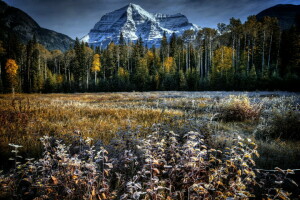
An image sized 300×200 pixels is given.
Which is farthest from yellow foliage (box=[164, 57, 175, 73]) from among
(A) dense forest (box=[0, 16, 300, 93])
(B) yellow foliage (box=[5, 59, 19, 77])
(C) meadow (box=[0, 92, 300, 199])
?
(B) yellow foliage (box=[5, 59, 19, 77])

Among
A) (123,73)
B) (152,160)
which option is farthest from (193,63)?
(152,160)

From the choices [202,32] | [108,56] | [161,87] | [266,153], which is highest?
[202,32]

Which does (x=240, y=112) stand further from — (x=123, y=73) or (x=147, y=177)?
(x=123, y=73)

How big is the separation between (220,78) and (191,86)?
6.58m

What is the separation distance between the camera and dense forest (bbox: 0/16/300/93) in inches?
1170

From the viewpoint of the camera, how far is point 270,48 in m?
34.5

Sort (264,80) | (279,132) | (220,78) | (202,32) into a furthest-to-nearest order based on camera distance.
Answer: (202,32) < (220,78) < (264,80) < (279,132)

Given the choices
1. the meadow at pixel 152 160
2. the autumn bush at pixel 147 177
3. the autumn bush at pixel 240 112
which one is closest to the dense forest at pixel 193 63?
the autumn bush at pixel 240 112

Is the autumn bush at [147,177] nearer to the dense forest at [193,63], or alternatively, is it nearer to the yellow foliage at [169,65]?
the dense forest at [193,63]

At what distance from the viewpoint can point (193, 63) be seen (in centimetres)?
4925

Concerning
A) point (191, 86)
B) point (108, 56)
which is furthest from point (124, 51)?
point (191, 86)

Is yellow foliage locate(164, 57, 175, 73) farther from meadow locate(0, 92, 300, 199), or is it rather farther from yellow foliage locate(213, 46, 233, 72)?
meadow locate(0, 92, 300, 199)

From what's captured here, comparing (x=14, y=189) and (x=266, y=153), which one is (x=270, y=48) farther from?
Result: (x=14, y=189)

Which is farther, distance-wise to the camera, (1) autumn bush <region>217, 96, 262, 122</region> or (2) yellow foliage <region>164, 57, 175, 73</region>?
(2) yellow foliage <region>164, 57, 175, 73</region>
